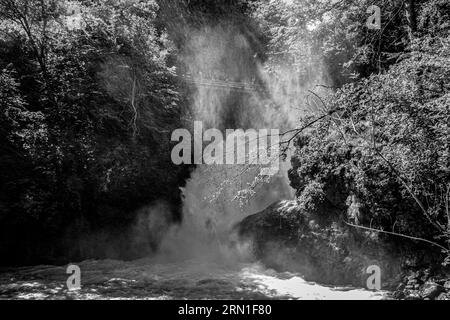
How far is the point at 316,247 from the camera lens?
931 cm

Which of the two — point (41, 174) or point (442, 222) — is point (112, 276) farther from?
point (442, 222)

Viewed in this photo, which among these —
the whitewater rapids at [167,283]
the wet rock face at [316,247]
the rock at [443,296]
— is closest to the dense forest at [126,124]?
the wet rock face at [316,247]

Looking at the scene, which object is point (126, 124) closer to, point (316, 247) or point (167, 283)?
point (167, 283)

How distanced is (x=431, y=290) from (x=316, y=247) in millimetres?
2957

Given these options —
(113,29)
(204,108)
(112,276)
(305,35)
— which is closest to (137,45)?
(113,29)

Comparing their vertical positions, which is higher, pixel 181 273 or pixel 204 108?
pixel 204 108

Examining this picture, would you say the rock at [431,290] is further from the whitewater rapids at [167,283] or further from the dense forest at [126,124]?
the whitewater rapids at [167,283]

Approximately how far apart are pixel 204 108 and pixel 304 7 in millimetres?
5652

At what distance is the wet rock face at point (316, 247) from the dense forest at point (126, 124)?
1.18 feet

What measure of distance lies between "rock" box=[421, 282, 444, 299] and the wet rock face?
68 cm

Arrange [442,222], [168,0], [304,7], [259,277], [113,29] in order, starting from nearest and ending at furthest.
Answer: [442,222] < [259,277] < [113,29] < [304,7] < [168,0]

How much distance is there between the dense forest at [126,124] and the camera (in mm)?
8062

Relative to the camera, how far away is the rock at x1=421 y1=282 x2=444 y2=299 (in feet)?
22.0

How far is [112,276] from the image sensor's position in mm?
9688
